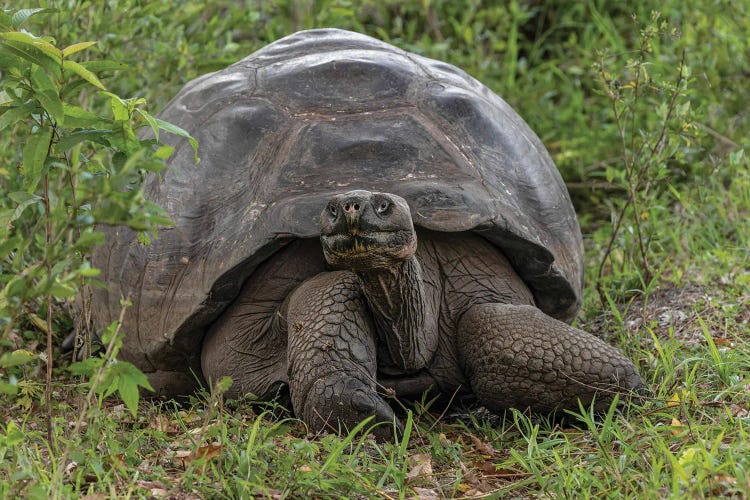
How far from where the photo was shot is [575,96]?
678 centimetres

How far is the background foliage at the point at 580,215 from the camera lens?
103 inches

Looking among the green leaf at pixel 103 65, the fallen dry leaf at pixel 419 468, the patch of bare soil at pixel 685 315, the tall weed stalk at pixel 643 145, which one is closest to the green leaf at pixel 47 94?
the green leaf at pixel 103 65

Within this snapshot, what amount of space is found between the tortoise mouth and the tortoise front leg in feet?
0.82

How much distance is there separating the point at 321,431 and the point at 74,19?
2.40 meters

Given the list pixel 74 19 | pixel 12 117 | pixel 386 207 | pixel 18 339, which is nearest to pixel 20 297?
pixel 12 117

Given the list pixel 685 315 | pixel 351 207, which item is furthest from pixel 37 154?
pixel 685 315

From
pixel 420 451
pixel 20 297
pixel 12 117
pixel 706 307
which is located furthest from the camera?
pixel 706 307

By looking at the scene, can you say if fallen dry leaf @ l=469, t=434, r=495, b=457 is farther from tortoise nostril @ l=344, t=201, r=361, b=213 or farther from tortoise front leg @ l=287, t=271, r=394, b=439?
tortoise nostril @ l=344, t=201, r=361, b=213

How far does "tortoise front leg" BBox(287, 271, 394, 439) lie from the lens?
3.12 metres

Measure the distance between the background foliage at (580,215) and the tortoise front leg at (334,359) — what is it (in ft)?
0.37

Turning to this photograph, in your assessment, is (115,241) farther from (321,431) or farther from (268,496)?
(268,496)

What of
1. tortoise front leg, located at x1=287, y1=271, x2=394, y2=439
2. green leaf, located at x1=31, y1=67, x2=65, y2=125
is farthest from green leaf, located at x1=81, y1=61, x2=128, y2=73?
tortoise front leg, located at x1=287, y1=271, x2=394, y2=439

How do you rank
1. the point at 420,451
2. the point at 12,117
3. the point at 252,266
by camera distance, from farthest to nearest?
the point at 252,266
the point at 420,451
the point at 12,117

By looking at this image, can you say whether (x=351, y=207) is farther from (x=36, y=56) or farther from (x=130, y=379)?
(x=36, y=56)
